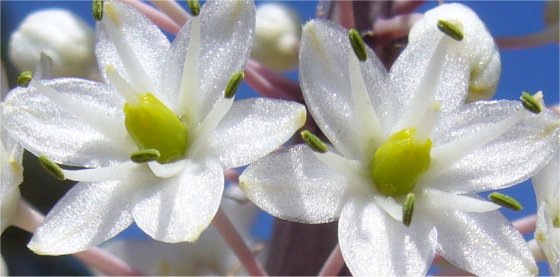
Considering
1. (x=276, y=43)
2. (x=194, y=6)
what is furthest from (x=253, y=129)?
(x=276, y=43)

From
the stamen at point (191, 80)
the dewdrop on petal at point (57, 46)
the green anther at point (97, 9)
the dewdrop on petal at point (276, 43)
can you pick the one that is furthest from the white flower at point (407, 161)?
the dewdrop on petal at point (57, 46)

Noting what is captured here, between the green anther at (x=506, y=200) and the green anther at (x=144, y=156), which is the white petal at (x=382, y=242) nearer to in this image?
the green anther at (x=506, y=200)

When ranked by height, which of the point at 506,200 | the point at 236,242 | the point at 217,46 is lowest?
the point at 236,242

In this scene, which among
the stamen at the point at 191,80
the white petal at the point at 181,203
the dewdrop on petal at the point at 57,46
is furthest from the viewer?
the dewdrop on petal at the point at 57,46

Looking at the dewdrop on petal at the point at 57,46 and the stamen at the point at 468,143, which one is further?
the dewdrop on petal at the point at 57,46

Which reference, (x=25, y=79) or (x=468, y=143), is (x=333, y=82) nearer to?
(x=468, y=143)

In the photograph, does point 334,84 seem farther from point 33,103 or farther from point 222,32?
point 33,103

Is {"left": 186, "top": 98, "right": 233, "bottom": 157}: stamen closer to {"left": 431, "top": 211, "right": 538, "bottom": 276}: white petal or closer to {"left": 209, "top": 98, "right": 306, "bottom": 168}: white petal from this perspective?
{"left": 209, "top": 98, "right": 306, "bottom": 168}: white petal
